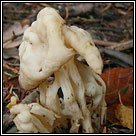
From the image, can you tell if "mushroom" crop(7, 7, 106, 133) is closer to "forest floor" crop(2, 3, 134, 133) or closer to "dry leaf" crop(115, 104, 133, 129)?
"dry leaf" crop(115, 104, 133, 129)

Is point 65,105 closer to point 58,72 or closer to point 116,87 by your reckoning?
point 58,72

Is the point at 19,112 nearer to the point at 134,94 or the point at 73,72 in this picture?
the point at 73,72

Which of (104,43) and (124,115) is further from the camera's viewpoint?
(104,43)

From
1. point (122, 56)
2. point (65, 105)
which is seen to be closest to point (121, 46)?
point (122, 56)

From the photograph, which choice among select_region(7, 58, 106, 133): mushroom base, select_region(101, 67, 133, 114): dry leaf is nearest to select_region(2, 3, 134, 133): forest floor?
select_region(101, 67, 133, 114): dry leaf

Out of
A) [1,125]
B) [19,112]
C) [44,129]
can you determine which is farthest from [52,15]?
[1,125]

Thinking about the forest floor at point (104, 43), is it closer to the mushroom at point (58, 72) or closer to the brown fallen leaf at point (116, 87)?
the brown fallen leaf at point (116, 87)
